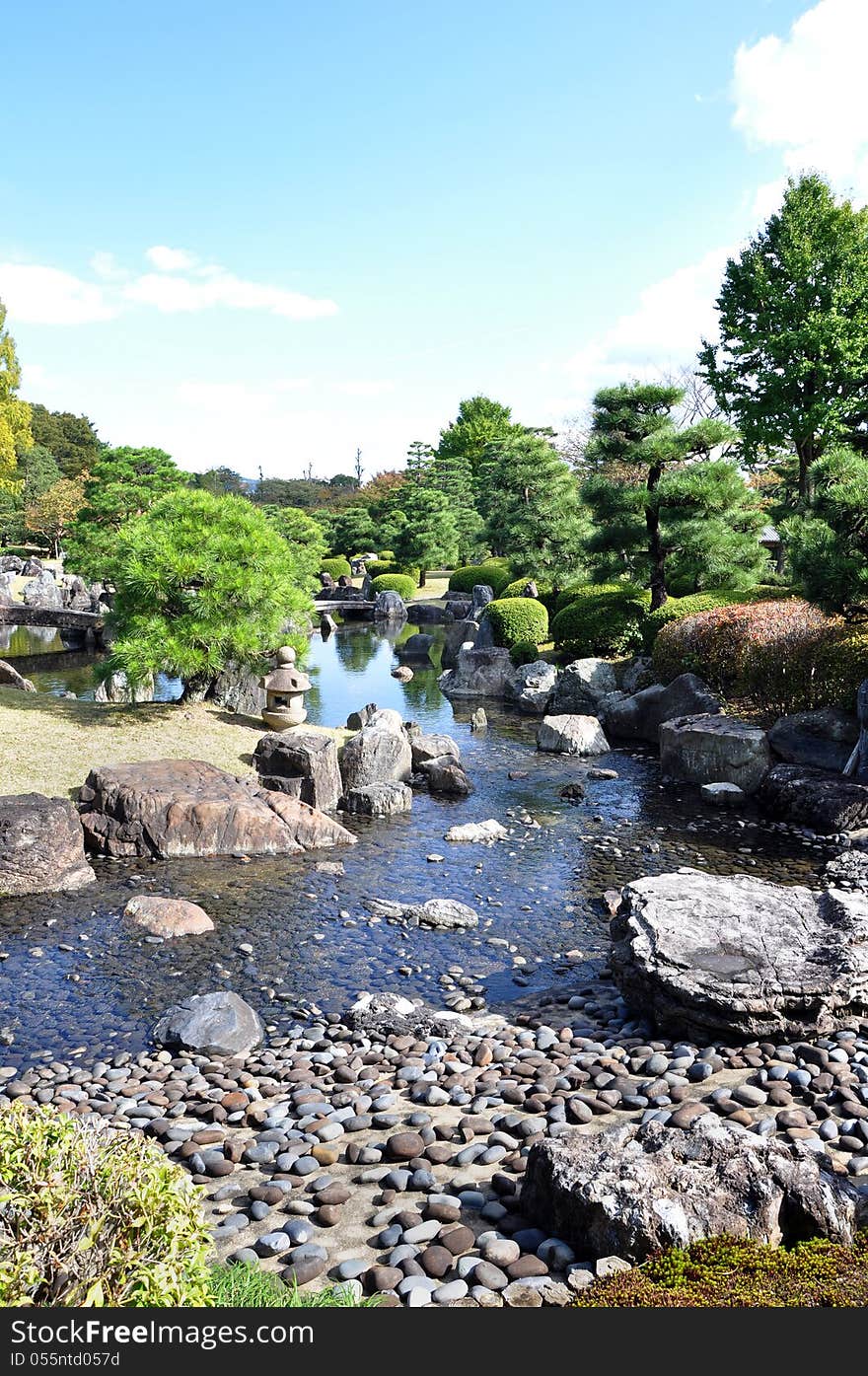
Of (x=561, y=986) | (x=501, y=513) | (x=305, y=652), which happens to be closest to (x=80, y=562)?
(x=501, y=513)

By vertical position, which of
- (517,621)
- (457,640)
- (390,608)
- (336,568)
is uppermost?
(336,568)

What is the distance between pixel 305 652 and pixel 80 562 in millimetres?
15163

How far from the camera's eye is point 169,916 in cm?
855

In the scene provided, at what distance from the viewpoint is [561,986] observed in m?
7.46

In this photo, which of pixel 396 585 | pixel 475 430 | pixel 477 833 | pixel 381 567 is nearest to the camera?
pixel 477 833

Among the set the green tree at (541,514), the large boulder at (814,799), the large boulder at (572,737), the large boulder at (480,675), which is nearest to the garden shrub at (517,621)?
the large boulder at (480,675)

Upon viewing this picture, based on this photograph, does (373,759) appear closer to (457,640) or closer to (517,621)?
(517,621)

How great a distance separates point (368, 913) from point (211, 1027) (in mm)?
2850

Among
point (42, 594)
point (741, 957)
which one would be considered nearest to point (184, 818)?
point (741, 957)

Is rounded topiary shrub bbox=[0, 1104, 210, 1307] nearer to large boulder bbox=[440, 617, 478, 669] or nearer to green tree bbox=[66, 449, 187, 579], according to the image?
large boulder bbox=[440, 617, 478, 669]

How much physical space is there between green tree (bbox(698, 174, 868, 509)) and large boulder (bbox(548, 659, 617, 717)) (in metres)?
9.23

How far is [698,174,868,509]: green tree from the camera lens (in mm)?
25219

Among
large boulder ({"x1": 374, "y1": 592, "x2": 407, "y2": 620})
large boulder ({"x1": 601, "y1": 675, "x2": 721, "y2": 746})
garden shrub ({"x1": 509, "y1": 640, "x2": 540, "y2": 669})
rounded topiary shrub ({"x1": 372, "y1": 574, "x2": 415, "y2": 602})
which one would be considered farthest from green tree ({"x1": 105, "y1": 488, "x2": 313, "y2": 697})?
rounded topiary shrub ({"x1": 372, "y1": 574, "x2": 415, "y2": 602})

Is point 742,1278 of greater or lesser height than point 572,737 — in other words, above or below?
above
